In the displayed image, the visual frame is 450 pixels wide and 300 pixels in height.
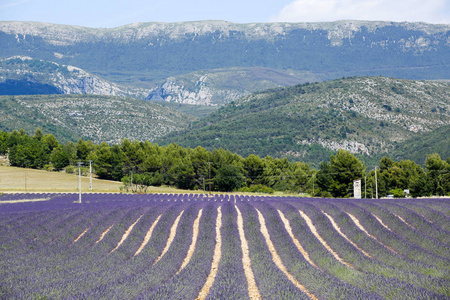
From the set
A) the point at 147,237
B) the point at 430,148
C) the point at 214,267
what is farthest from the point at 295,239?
the point at 430,148

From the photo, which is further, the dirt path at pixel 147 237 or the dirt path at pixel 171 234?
the dirt path at pixel 147 237

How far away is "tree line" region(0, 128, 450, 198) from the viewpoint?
9012cm

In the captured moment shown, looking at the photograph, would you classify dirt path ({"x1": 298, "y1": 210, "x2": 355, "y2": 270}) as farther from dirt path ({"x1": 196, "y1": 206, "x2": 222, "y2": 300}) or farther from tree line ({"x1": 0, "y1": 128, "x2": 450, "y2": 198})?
tree line ({"x1": 0, "y1": 128, "x2": 450, "y2": 198})

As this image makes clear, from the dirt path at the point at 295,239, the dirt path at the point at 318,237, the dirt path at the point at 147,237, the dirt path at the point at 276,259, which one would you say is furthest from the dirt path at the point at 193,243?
the dirt path at the point at 318,237

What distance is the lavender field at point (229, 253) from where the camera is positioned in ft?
55.8

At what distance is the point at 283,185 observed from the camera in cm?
11806

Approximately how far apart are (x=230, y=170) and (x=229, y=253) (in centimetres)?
8462

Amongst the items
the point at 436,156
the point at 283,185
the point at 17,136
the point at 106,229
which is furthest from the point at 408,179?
the point at 17,136

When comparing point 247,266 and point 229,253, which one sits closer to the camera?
point 247,266

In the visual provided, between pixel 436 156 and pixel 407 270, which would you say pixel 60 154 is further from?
pixel 407 270

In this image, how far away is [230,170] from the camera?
110 meters

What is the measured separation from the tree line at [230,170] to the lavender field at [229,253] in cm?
5196

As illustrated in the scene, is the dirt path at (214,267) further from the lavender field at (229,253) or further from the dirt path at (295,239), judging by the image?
the dirt path at (295,239)

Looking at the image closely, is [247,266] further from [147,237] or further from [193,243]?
[147,237]
